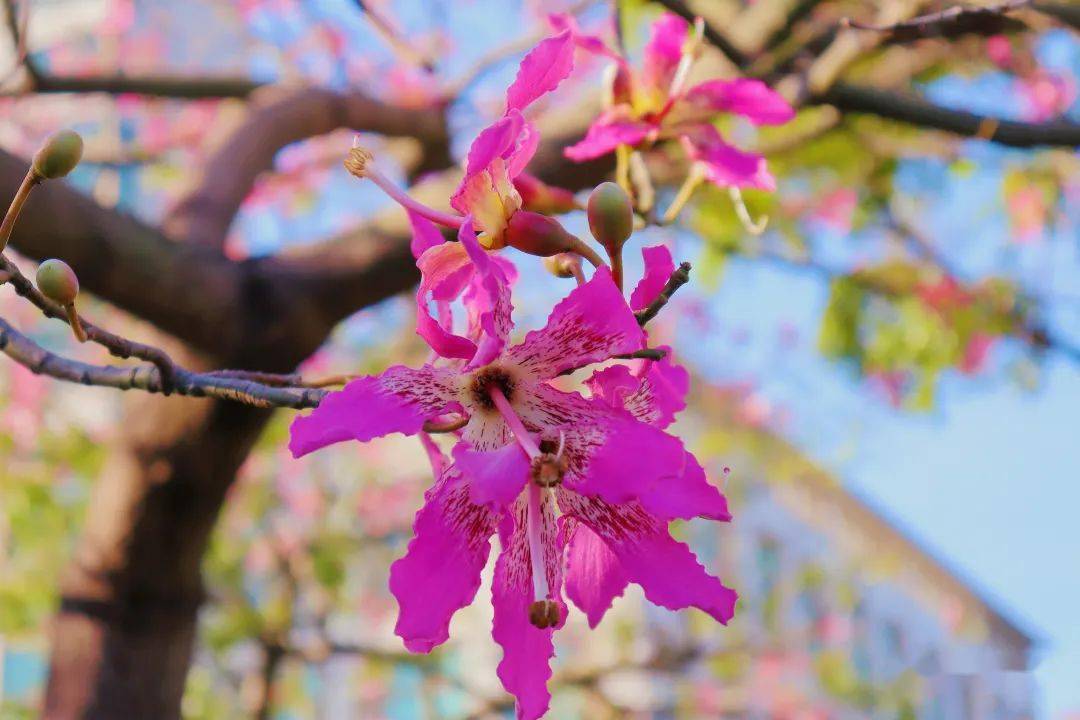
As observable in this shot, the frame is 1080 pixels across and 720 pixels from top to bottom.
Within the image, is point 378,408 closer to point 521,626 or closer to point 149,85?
point 521,626

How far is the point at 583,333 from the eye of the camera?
0.68 meters

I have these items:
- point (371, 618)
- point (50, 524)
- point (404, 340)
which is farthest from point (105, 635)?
point (371, 618)

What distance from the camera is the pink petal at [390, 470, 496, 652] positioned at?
64cm

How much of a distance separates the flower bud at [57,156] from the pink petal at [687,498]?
0.41m

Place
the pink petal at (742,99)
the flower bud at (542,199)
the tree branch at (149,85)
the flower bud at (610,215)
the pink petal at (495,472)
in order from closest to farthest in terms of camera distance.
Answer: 1. the pink petal at (495,472)
2. the flower bud at (610,215)
3. the flower bud at (542,199)
4. the pink petal at (742,99)
5. the tree branch at (149,85)

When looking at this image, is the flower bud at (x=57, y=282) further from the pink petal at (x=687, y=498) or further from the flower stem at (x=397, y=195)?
the pink petal at (x=687, y=498)

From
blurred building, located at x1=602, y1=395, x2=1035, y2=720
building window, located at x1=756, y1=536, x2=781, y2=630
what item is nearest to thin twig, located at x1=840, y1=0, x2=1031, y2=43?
blurred building, located at x1=602, y1=395, x2=1035, y2=720

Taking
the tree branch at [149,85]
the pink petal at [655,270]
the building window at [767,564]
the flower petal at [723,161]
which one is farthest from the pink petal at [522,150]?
the building window at [767,564]

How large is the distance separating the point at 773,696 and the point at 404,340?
331 cm

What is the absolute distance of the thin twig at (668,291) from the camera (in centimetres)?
64

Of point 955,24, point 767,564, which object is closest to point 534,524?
point 955,24

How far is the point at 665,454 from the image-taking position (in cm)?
60

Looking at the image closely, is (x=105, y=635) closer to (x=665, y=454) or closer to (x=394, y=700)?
(x=665, y=454)

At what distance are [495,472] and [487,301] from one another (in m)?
0.12
